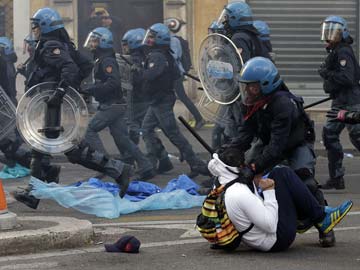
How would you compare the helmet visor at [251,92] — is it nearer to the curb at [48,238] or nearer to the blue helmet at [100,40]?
the curb at [48,238]

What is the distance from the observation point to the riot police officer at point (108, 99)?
40.3 feet

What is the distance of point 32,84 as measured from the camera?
10.6 metres

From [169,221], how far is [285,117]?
72.9 inches

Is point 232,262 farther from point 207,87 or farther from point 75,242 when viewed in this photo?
point 207,87

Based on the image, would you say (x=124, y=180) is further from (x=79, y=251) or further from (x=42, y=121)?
(x=79, y=251)

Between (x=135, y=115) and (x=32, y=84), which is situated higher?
(x=32, y=84)

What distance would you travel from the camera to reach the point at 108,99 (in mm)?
12383

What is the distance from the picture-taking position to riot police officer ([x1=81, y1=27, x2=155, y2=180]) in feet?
40.3

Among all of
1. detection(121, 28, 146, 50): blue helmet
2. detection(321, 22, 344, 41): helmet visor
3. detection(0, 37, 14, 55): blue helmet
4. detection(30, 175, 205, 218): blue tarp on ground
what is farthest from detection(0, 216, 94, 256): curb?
detection(0, 37, 14, 55): blue helmet

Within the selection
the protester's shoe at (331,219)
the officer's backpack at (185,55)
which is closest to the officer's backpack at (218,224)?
the protester's shoe at (331,219)

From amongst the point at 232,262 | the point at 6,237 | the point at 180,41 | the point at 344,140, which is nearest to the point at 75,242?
the point at 6,237

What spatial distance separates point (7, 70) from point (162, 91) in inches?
91.9

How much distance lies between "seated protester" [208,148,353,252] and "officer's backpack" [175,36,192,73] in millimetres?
10453

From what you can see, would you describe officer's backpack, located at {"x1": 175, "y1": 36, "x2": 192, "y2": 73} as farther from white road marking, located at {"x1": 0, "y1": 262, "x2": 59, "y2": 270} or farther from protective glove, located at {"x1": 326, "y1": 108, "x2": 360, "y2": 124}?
white road marking, located at {"x1": 0, "y1": 262, "x2": 59, "y2": 270}
